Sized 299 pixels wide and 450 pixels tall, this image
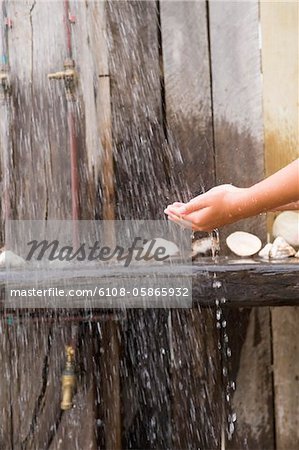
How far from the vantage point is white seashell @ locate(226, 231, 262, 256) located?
2.65 meters

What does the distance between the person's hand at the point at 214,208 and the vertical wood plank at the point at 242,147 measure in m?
0.97

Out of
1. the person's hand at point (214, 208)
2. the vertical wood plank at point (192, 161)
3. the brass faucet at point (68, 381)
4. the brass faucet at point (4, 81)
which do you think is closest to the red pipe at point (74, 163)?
the brass faucet at point (4, 81)

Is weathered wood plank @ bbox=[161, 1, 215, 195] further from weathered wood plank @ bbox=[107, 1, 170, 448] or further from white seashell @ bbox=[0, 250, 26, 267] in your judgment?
white seashell @ bbox=[0, 250, 26, 267]

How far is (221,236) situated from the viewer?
110 inches

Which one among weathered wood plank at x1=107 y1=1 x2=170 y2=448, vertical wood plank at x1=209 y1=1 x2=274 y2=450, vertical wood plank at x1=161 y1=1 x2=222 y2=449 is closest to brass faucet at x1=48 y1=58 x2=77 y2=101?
weathered wood plank at x1=107 y1=1 x2=170 y2=448

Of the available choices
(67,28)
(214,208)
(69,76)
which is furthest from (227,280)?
(67,28)

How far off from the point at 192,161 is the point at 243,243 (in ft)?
1.35

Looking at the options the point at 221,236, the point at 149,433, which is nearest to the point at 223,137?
the point at 221,236

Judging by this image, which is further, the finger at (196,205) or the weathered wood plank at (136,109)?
the weathered wood plank at (136,109)

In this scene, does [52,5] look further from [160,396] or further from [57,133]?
[160,396]

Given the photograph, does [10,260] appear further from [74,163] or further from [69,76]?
[69,76]

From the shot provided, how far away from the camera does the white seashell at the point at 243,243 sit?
2.65 m

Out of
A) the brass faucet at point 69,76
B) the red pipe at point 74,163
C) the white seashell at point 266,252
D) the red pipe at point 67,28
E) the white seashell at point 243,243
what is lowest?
the white seashell at point 266,252

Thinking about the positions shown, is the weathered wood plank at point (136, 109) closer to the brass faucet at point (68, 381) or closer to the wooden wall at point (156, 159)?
the wooden wall at point (156, 159)
